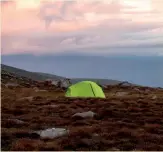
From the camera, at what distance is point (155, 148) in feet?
61.0

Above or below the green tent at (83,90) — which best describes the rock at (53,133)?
below

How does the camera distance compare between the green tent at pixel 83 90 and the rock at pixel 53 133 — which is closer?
the rock at pixel 53 133

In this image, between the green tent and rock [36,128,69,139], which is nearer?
rock [36,128,69,139]

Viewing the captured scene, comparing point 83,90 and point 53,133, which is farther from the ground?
point 83,90

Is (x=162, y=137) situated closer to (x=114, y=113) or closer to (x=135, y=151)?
(x=135, y=151)

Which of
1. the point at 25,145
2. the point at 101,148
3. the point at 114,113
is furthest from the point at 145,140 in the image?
the point at 114,113

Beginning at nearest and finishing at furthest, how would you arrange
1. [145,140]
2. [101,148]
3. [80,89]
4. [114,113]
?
[101,148], [145,140], [114,113], [80,89]

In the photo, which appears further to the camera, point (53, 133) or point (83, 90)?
point (83, 90)

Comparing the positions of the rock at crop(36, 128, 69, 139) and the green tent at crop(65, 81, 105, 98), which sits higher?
the green tent at crop(65, 81, 105, 98)

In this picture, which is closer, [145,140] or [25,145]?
[25,145]

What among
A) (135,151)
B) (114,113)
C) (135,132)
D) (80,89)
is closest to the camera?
(135,151)

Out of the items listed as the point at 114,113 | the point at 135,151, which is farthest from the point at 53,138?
the point at 114,113

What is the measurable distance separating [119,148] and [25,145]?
446 centimetres

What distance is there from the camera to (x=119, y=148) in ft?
61.1
